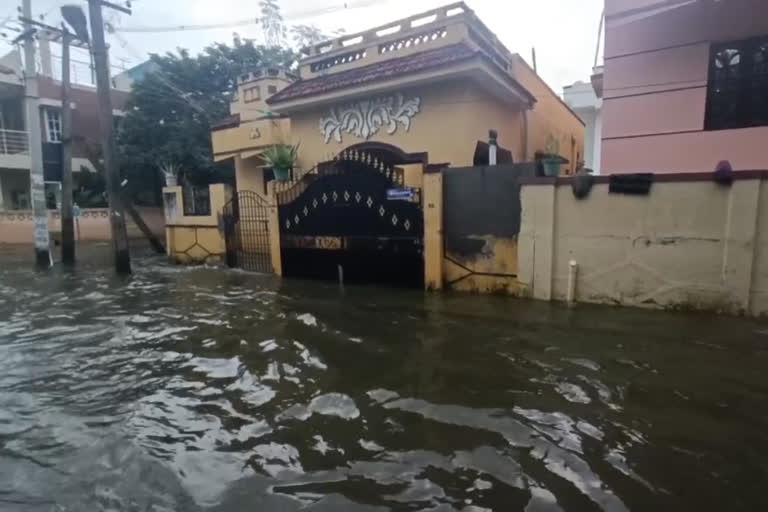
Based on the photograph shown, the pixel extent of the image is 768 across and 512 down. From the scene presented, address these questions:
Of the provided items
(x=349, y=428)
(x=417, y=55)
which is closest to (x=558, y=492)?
(x=349, y=428)

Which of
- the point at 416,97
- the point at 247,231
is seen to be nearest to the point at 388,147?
the point at 416,97

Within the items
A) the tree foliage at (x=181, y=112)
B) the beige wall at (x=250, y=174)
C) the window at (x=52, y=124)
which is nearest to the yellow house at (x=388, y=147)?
the beige wall at (x=250, y=174)

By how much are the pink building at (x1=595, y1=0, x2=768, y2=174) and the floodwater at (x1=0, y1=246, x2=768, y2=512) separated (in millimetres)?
2433

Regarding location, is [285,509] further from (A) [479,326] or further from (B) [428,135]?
(B) [428,135]

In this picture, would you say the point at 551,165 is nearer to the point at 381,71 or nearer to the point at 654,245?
the point at 654,245

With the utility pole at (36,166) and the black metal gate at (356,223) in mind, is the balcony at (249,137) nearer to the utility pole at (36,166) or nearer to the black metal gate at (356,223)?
the black metal gate at (356,223)

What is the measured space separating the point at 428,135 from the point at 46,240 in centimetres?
1166

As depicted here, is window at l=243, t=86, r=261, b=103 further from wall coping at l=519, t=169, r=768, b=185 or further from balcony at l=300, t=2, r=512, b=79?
wall coping at l=519, t=169, r=768, b=185

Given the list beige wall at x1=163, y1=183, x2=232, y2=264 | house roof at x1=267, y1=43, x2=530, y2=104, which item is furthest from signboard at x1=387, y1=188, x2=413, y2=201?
beige wall at x1=163, y1=183, x2=232, y2=264

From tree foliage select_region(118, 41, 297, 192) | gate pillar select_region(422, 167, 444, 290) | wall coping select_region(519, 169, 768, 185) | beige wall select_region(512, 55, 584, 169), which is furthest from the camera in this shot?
tree foliage select_region(118, 41, 297, 192)

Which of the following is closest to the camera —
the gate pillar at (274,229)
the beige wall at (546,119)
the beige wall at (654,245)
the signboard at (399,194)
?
the beige wall at (654,245)

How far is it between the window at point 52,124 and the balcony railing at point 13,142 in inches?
36.0

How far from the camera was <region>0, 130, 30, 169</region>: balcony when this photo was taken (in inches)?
814

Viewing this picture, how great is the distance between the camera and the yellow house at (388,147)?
7676 millimetres
